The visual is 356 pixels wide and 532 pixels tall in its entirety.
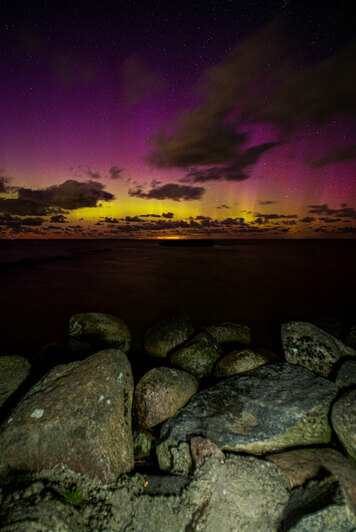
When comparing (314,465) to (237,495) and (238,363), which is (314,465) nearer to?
(237,495)

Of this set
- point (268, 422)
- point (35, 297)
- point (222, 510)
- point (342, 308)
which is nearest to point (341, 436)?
point (268, 422)

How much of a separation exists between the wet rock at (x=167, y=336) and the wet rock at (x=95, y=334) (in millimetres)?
708

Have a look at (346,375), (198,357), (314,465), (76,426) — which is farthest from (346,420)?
(76,426)

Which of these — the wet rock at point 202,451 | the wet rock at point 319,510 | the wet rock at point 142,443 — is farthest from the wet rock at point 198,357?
the wet rock at point 319,510

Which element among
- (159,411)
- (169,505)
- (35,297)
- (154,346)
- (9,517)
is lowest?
(35,297)

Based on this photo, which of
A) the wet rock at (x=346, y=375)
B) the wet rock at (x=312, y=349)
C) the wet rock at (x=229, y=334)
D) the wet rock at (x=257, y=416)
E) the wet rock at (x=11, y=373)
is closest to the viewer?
the wet rock at (x=257, y=416)

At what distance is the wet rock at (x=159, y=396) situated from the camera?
3.60 meters

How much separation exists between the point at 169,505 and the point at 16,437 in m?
1.82

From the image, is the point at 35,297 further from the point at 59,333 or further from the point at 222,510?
the point at 222,510

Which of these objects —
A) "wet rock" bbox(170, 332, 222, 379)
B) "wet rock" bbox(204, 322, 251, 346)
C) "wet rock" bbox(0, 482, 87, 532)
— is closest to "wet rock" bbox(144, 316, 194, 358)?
"wet rock" bbox(204, 322, 251, 346)

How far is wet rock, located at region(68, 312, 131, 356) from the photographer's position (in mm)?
5930

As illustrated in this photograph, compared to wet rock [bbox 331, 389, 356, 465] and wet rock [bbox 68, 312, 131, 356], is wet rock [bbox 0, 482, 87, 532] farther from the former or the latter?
wet rock [bbox 68, 312, 131, 356]

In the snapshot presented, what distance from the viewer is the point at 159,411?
360 centimetres

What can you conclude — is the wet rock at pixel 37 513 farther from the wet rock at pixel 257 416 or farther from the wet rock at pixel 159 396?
the wet rock at pixel 159 396
